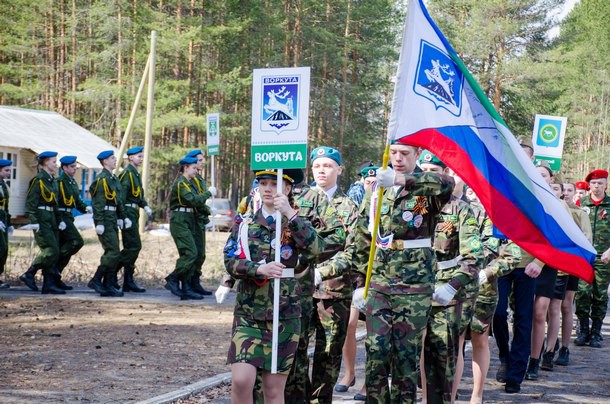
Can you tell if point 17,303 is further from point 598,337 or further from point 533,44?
point 533,44

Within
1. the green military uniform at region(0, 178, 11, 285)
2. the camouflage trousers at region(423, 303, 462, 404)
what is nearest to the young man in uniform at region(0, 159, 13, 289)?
the green military uniform at region(0, 178, 11, 285)

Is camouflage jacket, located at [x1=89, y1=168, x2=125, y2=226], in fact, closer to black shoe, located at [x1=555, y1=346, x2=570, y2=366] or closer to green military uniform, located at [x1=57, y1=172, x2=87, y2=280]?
green military uniform, located at [x1=57, y1=172, x2=87, y2=280]

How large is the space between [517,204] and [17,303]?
31.0 ft

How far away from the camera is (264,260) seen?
600 centimetres

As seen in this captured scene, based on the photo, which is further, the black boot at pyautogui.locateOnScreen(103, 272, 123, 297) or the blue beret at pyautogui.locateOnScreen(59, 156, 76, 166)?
the blue beret at pyautogui.locateOnScreen(59, 156, 76, 166)

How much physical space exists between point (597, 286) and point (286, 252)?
821 cm

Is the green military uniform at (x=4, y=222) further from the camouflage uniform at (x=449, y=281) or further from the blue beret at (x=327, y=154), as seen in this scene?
the camouflage uniform at (x=449, y=281)

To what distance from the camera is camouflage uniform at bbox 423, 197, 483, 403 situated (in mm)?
7020

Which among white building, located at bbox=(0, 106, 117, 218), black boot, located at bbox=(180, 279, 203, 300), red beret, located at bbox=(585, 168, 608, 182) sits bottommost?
black boot, located at bbox=(180, 279, 203, 300)

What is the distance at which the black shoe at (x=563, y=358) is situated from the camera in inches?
433

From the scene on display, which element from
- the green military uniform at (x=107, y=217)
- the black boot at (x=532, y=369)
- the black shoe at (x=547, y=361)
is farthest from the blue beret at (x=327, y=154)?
the green military uniform at (x=107, y=217)

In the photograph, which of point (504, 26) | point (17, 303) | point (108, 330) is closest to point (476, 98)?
point (108, 330)

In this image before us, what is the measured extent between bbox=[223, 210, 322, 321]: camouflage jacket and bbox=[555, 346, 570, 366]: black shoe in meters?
6.04

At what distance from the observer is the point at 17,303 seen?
13586mm
